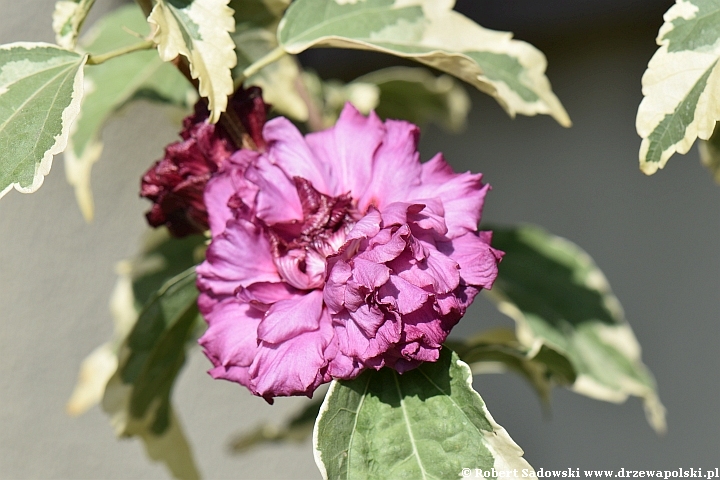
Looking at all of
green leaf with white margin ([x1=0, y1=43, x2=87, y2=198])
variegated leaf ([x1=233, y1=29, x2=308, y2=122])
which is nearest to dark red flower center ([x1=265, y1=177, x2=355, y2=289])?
green leaf with white margin ([x1=0, y1=43, x2=87, y2=198])

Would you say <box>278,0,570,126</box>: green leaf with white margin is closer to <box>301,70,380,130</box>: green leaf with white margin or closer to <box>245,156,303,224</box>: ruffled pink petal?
→ <box>245,156,303,224</box>: ruffled pink petal

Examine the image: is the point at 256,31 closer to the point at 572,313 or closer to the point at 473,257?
the point at 473,257

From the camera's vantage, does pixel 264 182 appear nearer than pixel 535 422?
Yes

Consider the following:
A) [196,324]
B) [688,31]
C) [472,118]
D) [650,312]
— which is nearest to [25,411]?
[196,324]

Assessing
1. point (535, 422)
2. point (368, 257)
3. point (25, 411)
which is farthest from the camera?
point (535, 422)

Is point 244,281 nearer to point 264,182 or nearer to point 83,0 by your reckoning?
point 264,182

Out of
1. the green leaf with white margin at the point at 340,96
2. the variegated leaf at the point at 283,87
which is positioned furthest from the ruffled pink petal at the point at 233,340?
the green leaf with white margin at the point at 340,96

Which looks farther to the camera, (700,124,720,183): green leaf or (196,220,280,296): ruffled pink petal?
(700,124,720,183): green leaf

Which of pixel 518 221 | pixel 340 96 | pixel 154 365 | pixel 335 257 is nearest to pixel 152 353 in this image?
pixel 154 365
